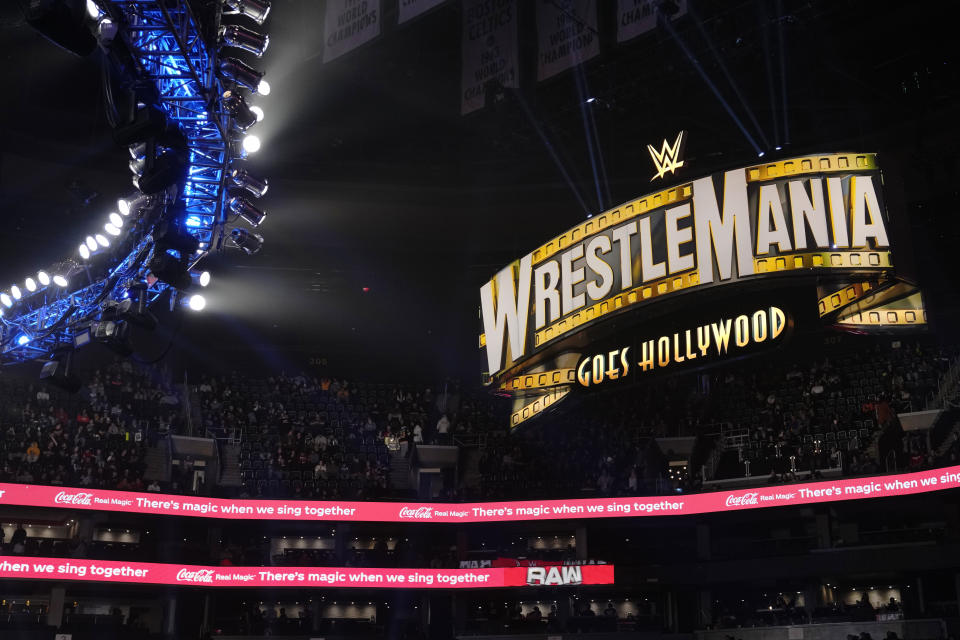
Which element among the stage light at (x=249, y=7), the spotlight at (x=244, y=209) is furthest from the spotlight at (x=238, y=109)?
the spotlight at (x=244, y=209)

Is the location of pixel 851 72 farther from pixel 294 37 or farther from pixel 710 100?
pixel 294 37

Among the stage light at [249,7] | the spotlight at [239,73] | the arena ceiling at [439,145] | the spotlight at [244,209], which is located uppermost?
the arena ceiling at [439,145]

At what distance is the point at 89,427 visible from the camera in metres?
30.8

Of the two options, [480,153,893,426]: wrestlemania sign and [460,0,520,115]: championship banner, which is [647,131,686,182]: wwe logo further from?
[460,0,520,115]: championship banner

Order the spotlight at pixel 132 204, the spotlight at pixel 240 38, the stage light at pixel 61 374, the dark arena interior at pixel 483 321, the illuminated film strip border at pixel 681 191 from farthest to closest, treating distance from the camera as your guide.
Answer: the stage light at pixel 61 374 < the spotlight at pixel 132 204 < the dark arena interior at pixel 483 321 < the illuminated film strip border at pixel 681 191 < the spotlight at pixel 240 38

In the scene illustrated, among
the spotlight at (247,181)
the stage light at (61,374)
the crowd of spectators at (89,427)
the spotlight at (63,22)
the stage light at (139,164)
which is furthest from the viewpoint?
the crowd of spectators at (89,427)

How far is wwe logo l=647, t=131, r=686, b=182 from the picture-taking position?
1691 centimetres

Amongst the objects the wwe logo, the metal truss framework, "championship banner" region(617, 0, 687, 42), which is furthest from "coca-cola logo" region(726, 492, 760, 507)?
the metal truss framework

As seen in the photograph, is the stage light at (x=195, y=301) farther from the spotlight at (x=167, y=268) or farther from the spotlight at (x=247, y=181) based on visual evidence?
the spotlight at (x=247, y=181)

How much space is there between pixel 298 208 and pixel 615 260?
793 inches

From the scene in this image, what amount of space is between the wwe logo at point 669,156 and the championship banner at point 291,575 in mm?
14693

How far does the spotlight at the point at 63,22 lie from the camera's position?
402 inches

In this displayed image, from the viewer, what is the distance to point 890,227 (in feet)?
48.5

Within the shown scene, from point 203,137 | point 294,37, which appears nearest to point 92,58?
point 294,37
